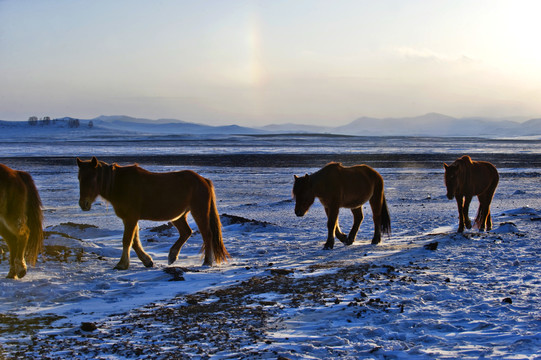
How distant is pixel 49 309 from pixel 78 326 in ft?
2.68

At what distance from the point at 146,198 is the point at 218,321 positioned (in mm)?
3356

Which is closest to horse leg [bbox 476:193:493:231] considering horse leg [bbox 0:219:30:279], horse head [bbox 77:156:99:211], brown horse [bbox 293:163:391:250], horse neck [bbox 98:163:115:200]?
brown horse [bbox 293:163:391:250]

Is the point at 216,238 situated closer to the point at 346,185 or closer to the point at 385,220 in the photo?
the point at 346,185

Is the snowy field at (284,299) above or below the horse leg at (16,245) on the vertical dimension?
below

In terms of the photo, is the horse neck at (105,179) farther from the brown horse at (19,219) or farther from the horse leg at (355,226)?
the horse leg at (355,226)

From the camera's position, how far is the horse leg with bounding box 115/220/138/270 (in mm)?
7746

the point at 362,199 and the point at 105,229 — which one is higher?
→ the point at 362,199

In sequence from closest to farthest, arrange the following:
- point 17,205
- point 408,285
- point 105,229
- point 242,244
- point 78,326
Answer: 1. point 78,326
2. point 408,285
3. point 17,205
4. point 242,244
5. point 105,229

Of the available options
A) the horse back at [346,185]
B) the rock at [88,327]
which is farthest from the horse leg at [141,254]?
the horse back at [346,185]

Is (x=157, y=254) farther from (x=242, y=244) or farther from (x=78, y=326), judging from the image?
(x=78, y=326)

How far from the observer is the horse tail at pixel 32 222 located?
284 inches

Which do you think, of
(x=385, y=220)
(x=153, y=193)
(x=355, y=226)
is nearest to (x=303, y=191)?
(x=355, y=226)

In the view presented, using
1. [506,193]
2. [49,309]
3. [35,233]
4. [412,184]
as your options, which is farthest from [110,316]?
[412,184]

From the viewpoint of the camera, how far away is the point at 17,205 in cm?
703
